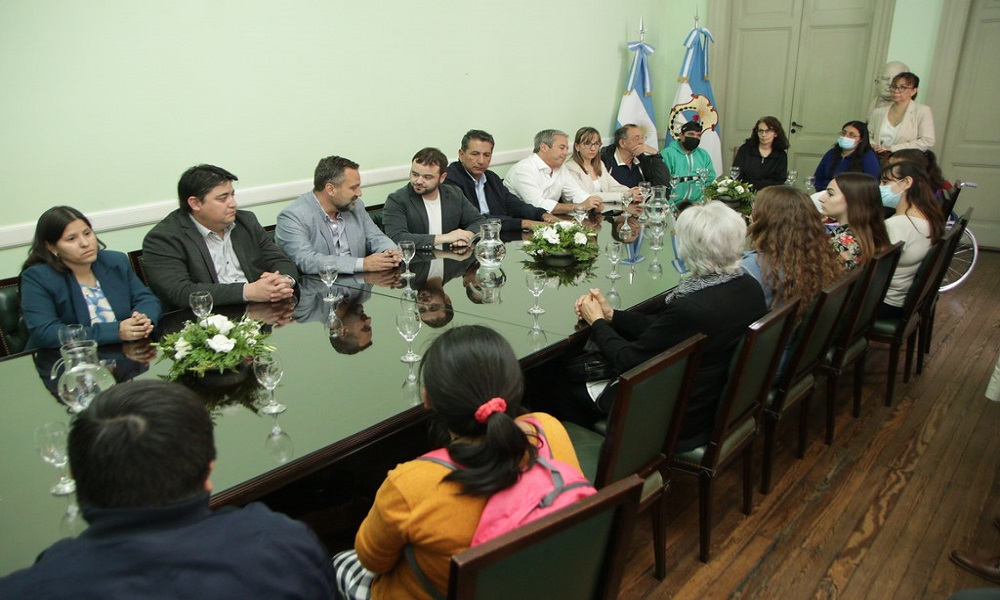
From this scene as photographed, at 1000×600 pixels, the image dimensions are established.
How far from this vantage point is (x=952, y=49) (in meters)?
6.00

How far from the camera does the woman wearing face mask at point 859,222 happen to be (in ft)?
9.74

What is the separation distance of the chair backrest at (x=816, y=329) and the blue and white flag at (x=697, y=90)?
458 centimetres

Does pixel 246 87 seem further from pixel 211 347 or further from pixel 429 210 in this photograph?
pixel 211 347

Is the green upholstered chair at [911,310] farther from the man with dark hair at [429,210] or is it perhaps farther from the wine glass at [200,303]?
the wine glass at [200,303]

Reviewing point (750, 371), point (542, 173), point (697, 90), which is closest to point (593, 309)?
point (750, 371)

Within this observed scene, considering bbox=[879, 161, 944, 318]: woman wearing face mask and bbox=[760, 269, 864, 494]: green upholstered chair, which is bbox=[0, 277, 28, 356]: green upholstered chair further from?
bbox=[879, 161, 944, 318]: woman wearing face mask

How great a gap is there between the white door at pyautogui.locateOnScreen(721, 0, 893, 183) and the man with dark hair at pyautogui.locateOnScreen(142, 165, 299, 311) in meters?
5.91

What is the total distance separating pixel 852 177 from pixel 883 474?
126 cm

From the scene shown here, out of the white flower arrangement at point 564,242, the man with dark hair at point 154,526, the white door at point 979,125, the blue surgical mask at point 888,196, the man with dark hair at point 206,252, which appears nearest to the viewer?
the man with dark hair at point 154,526

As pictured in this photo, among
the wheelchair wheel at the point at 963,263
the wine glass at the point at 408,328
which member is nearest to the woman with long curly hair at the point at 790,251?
the wine glass at the point at 408,328

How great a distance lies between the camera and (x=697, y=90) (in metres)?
7.10

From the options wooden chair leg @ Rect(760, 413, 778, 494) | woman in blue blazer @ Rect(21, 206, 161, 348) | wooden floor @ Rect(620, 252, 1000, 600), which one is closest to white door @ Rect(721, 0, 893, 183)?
wooden floor @ Rect(620, 252, 1000, 600)

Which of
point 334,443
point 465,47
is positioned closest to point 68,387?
point 334,443

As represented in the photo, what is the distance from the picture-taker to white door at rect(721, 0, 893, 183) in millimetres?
6648
